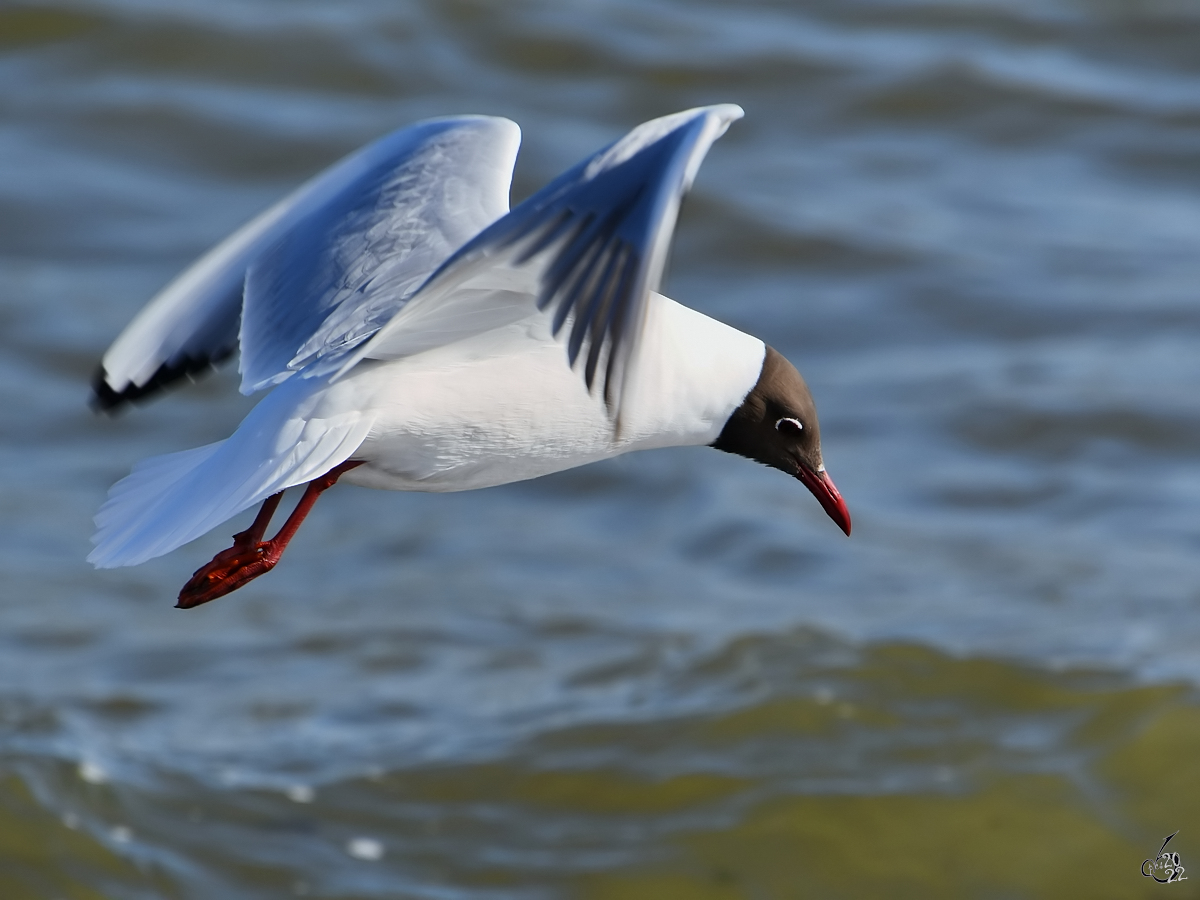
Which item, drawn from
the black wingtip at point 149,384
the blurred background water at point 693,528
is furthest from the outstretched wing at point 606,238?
the blurred background water at point 693,528

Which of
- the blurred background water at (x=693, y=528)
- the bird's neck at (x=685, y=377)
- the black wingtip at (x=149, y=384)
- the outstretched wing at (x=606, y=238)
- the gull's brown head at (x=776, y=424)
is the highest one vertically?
the outstretched wing at (x=606, y=238)

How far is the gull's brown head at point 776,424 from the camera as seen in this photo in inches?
146

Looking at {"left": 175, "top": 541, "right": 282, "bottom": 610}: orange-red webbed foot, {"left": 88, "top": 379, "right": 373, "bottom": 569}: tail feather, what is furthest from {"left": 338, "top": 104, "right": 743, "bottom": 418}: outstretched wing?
{"left": 175, "top": 541, "right": 282, "bottom": 610}: orange-red webbed foot

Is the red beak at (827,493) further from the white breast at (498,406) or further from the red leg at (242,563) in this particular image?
the red leg at (242,563)

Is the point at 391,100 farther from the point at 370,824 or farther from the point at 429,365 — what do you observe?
the point at 429,365

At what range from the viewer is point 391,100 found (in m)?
12.0

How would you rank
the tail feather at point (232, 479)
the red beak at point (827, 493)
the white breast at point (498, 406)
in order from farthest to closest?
1. the red beak at point (827, 493)
2. the white breast at point (498, 406)
3. the tail feather at point (232, 479)

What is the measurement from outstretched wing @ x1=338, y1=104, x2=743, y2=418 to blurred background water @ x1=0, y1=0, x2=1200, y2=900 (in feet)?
11.3

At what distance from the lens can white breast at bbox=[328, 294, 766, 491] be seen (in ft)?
10.9

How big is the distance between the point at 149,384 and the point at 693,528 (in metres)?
4.53

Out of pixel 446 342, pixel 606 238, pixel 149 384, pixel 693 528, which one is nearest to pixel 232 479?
pixel 446 342

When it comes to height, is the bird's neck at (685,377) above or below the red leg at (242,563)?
above

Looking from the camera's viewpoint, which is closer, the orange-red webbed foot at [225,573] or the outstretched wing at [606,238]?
the outstretched wing at [606,238]

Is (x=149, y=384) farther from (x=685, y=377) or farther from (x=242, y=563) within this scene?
(x=685, y=377)
